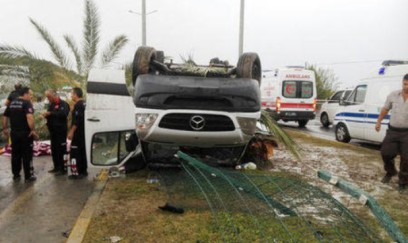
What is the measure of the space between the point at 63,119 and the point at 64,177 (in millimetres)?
1023

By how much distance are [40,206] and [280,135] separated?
15.3ft

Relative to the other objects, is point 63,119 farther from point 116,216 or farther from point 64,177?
point 116,216

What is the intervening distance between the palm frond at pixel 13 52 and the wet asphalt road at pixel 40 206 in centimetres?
460

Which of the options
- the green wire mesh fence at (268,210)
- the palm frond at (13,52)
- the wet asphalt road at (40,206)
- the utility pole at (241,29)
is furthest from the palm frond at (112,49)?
the green wire mesh fence at (268,210)

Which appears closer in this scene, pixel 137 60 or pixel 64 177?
pixel 137 60

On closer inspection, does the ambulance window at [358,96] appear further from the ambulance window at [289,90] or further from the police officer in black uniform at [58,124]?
the police officer in black uniform at [58,124]

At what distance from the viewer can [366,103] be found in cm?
1070

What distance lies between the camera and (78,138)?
7.05 metres

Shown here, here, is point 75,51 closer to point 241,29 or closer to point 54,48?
point 54,48

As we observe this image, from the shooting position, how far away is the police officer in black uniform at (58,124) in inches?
286

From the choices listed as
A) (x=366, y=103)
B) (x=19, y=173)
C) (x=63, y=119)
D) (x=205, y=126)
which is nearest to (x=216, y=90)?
(x=205, y=126)

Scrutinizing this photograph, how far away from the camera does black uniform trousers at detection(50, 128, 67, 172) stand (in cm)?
730

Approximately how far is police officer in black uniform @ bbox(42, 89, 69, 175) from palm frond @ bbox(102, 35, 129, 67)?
21.4 feet

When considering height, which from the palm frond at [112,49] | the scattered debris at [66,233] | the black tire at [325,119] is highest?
the palm frond at [112,49]
